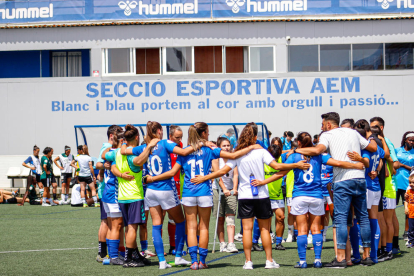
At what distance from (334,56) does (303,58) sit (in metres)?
1.26

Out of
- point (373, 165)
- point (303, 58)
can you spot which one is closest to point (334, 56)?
point (303, 58)

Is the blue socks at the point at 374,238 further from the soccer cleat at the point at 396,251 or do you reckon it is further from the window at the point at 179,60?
the window at the point at 179,60

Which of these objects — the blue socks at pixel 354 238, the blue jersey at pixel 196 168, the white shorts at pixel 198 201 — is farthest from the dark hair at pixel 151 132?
the blue socks at pixel 354 238

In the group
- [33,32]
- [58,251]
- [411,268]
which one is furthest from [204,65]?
[411,268]

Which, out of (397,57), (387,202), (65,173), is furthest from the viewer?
(397,57)

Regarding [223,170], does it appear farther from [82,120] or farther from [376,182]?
[82,120]

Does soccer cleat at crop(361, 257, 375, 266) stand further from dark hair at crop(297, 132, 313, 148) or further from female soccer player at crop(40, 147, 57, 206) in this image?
female soccer player at crop(40, 147, 57, 206)

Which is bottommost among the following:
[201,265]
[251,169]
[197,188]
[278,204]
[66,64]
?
[201,265]

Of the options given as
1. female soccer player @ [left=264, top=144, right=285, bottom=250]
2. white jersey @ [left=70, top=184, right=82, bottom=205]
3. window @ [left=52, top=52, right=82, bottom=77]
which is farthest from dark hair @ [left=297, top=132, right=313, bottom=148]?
window @ [left=52, top=52, right=82, bottom=77]

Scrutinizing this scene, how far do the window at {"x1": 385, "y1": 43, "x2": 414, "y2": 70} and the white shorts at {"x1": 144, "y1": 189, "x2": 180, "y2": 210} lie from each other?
16.9 m

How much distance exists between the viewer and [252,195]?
728 centimetres

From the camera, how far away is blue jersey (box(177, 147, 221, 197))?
7.39m

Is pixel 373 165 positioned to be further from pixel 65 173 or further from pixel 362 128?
pixel 65 173

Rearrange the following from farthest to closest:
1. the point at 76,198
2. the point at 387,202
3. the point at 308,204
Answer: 1. the point at 76,198
2. the point at 387,202
3. the point at 308,204
